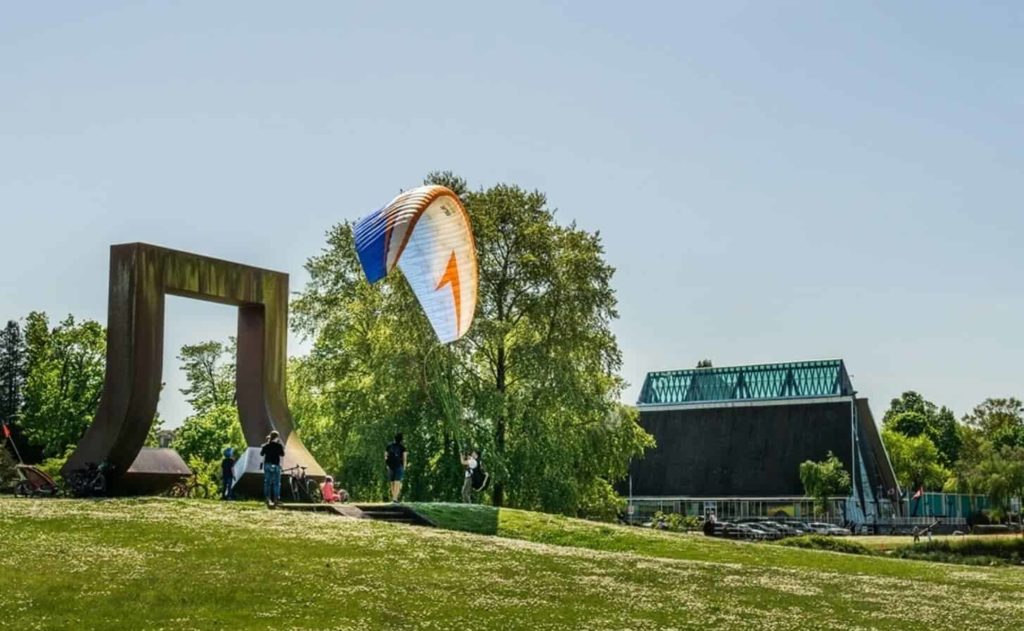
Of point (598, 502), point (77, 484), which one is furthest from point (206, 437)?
point (77, 484)

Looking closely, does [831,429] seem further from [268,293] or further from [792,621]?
[792,621]

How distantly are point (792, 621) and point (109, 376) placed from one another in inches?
715

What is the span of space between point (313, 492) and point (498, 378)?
16.3 metres

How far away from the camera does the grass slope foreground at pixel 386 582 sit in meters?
17.3

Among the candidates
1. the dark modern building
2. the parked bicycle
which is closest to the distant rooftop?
the dark modern building

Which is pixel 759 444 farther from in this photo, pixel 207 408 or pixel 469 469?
pixel 469 469

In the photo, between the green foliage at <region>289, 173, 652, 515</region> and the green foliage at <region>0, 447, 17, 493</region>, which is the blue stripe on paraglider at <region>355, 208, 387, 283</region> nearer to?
the green foliage at <region>0, 447, 17, 493</region>

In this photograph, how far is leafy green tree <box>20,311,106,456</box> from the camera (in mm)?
65938

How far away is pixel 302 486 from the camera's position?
33156 millimetres

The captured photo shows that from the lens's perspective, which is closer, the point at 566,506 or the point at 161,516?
the point at 161,516

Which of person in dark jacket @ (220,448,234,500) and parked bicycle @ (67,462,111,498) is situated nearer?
parked bicycle @ (67,462,111,498)

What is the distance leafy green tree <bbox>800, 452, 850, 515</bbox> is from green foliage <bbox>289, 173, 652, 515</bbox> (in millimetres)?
41574

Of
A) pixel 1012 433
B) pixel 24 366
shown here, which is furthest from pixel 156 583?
pixel 1012 433

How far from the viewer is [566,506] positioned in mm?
47062
